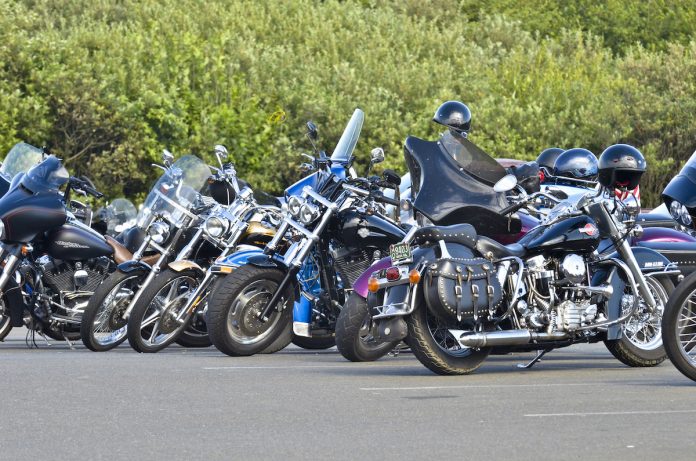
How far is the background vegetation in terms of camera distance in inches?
1453

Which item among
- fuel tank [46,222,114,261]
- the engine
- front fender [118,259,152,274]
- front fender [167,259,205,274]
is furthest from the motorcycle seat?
fuel tank [46,222,114,261]

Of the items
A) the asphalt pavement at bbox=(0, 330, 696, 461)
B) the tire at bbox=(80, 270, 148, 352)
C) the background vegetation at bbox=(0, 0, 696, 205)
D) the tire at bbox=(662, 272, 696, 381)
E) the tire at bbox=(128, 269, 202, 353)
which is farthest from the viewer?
the background vegetation at bbox=(0, 0, 696, 205)

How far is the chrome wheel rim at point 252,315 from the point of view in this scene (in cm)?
1205

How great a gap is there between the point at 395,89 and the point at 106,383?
31544mm

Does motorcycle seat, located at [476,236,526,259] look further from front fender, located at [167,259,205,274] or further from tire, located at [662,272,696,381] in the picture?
front fender, located at [167,259,205,274]

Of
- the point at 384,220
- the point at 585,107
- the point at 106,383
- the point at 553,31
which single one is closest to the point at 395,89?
the point at 585,107

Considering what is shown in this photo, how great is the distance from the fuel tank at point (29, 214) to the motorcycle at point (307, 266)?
83.9 inches

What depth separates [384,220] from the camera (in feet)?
40.2

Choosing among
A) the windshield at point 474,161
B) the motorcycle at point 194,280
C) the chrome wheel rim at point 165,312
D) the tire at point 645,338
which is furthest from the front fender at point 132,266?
the tire at point 645,338

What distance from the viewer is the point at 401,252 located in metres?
10.0

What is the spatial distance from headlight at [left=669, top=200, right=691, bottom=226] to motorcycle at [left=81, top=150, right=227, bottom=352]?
471cm

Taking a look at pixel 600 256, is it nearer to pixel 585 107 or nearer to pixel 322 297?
pixel 322 297

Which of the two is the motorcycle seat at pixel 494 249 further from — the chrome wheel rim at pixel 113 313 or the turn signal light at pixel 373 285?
the chrome wheel rim at pixel 113 313

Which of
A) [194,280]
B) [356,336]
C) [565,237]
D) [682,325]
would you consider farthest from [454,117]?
[194,280]
